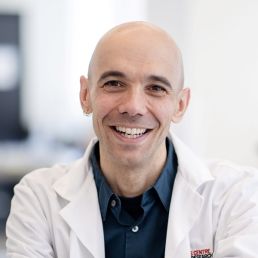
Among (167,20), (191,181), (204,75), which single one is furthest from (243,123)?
(191,181)

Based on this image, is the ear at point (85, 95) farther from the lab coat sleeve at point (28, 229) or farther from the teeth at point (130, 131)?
the lab coat sleeve at point (28, 229)

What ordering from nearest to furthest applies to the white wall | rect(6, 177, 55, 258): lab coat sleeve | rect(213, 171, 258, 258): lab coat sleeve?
rect(213, 171, 258, 258): lab coat sleeve, rect(6, 177, 55, 258): lab coat sleeve, the white wall

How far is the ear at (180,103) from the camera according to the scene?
146cm

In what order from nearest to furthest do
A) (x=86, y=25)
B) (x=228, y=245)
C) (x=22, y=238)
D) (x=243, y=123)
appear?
(x=228, y=245), (x=22, y=238), (x=243, y=123), (x=86, y=25)

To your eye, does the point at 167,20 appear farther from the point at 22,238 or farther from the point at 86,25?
the point at 22,238

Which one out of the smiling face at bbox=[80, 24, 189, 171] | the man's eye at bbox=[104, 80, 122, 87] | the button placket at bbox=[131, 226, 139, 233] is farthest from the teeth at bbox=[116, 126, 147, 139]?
the button placket at bbox=[131, 226, 139, 233]

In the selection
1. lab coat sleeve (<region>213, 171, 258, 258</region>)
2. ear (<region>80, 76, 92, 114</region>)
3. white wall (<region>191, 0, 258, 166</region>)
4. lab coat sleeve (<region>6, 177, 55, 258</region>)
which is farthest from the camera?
white wall (<region>191, 0, 258, 166</region>)

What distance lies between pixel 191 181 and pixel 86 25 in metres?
2.92

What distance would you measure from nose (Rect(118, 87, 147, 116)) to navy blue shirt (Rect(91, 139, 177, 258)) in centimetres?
→ 22

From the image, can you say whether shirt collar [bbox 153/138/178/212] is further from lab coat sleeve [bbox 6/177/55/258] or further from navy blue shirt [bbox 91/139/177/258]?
lab coat sleeve [bbox 6/177/55/258]

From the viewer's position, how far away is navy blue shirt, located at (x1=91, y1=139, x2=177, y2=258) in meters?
1.40

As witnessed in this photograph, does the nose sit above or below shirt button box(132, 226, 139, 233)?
above

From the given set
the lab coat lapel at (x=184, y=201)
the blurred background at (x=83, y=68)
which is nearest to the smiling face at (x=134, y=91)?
the lab coat lapel at (x=184, y=201)

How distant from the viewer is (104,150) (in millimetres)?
1456
